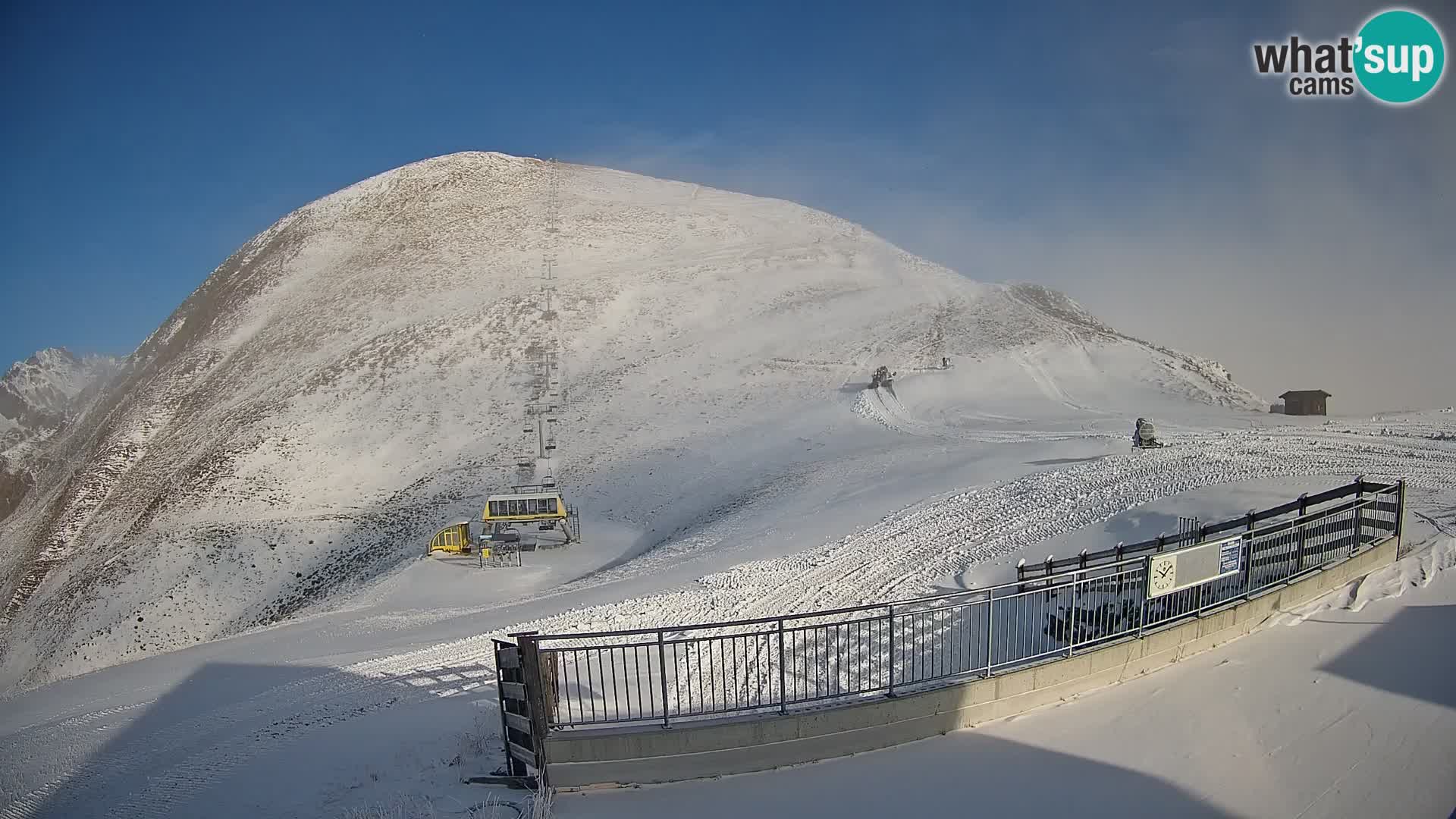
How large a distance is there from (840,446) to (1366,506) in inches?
1009

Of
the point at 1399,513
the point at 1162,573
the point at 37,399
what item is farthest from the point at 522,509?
the point at 37,399

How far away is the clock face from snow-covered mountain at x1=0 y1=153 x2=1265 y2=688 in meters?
25.5

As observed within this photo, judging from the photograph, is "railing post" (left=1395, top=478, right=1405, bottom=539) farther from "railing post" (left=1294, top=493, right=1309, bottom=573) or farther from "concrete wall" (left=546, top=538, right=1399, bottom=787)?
"concrete wall" (left=546, top=538, right=1399, bottom=787)

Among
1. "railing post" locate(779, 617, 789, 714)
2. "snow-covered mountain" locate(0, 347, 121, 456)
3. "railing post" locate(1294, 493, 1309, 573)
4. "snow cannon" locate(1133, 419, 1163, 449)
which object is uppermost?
"snow-covered mountain" locate(0, 347, 121, 456)

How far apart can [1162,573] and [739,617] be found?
8304 millimetres

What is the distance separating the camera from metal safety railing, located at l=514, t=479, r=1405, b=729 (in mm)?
8242

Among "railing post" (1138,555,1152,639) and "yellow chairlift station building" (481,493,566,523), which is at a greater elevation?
"railing post" (1138,555,1152,639)

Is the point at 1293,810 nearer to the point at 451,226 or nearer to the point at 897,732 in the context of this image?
the point at 897,732

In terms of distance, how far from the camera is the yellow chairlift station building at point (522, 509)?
100ft

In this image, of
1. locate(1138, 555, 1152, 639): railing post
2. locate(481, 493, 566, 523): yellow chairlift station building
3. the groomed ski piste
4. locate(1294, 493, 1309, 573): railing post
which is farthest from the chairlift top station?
locate(1294, 493, 1309, 573): railing post

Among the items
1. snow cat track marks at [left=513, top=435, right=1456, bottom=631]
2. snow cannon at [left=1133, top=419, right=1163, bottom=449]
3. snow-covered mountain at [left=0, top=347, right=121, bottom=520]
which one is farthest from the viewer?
snow-covered mountain at [left=0, top=347, right=121, bottom=520]

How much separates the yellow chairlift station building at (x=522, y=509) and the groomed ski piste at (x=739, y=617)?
13.0ft

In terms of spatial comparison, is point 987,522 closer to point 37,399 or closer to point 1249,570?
point 1249,570

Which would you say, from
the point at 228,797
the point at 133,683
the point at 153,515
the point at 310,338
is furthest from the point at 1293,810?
the point at 310,338
